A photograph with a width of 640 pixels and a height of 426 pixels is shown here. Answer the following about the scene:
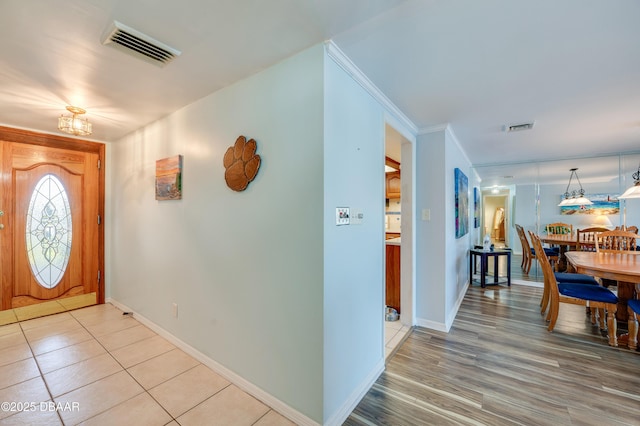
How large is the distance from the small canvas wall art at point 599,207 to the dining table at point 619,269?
173 centimetres

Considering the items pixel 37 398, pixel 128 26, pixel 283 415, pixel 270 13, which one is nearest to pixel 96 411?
pixel 37 398

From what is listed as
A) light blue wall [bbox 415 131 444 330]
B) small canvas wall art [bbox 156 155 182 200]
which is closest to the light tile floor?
light blue wall [bbox 415 131 444 330]

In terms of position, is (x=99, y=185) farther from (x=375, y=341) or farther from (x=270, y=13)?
(x=375, y=341)

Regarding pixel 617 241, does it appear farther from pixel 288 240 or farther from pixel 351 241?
pixel 288 240

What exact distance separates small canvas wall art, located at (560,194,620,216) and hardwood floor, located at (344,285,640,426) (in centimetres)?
263

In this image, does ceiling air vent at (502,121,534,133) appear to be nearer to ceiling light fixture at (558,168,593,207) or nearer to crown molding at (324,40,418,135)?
crown molding at (324,40,418,135)

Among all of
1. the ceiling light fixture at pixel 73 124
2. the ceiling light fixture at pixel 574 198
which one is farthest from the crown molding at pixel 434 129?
the ceiling light fixture at pixel 574 198

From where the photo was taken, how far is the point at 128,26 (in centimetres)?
141

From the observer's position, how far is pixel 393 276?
131 inches

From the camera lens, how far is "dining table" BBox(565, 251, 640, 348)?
233 cm

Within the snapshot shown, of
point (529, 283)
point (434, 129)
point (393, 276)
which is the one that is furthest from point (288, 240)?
point (529, 283)

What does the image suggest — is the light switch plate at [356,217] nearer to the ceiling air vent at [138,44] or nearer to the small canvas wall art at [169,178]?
the ceiling air vent at [138,44]

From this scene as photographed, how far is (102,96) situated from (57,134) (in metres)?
1.82

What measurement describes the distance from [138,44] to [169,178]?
128cm
